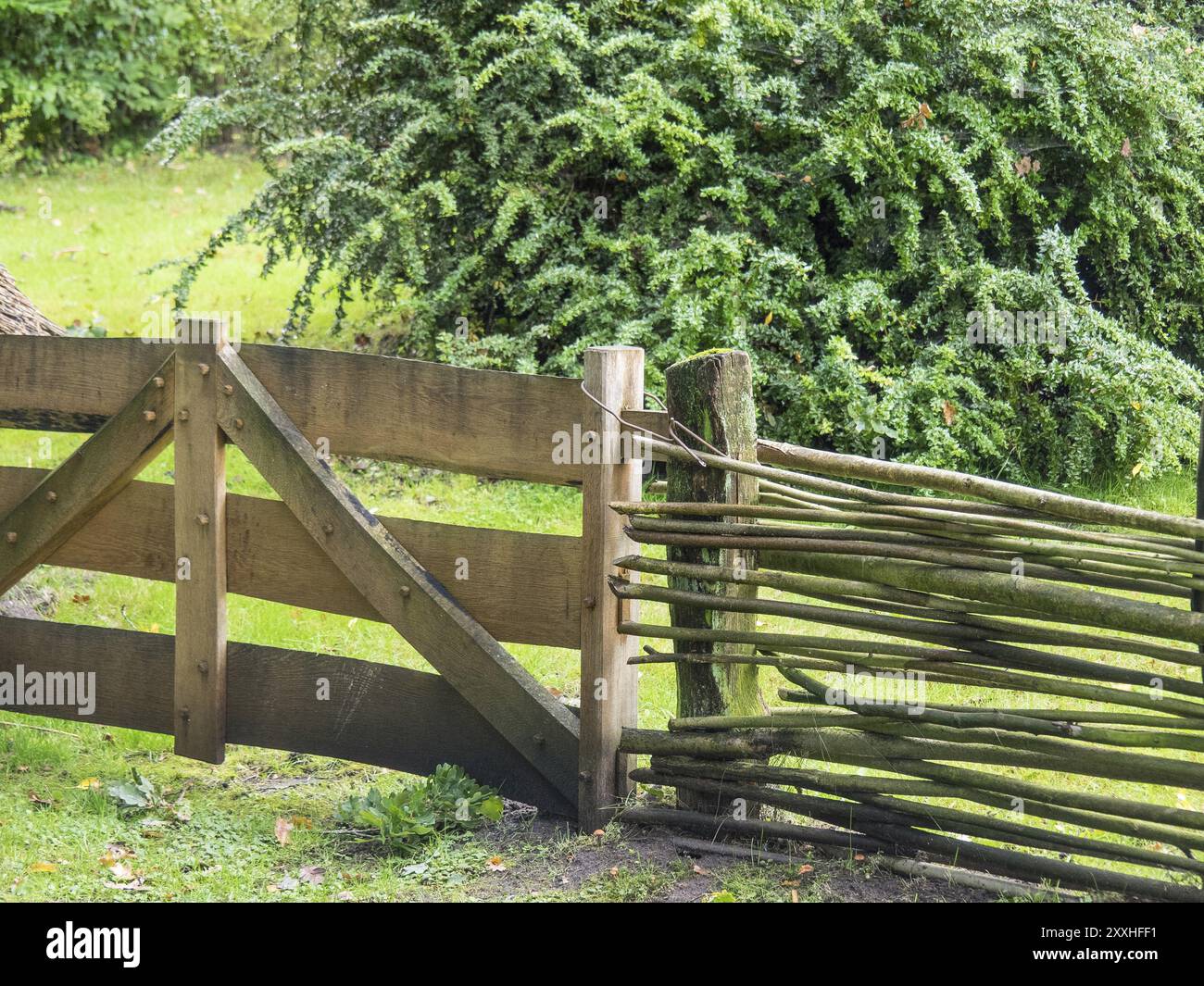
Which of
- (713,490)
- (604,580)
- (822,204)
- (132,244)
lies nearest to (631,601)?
(604,580)

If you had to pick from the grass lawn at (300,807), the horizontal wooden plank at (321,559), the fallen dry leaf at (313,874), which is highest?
the horizontal wooden plank at (321,559)

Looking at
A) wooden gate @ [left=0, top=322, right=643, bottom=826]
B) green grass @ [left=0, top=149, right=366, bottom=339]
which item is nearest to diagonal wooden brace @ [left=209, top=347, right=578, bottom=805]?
wooden gate @ [left=0, top=322, right=643, bottom=826]

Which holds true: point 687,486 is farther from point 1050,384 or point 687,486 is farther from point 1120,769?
point 1050,384

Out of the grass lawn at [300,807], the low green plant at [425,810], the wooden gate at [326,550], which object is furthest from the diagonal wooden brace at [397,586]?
the grass lawn at [300,807]

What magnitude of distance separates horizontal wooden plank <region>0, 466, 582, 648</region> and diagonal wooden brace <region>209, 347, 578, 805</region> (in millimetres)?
70

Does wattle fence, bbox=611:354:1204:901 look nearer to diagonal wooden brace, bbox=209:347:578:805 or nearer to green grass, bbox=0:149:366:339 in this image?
diagonal wooden brace, bbox=209:347:578:805

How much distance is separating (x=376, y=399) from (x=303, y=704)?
1.03 meters

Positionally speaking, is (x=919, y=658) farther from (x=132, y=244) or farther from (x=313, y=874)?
(x=132, y=244)

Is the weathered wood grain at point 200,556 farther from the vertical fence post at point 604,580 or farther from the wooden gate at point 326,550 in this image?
the vertical fence post at point 604,580

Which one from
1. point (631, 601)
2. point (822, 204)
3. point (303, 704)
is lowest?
point (303, 704)

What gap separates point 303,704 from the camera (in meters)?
4.01

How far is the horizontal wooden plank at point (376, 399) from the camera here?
11.9 feet
